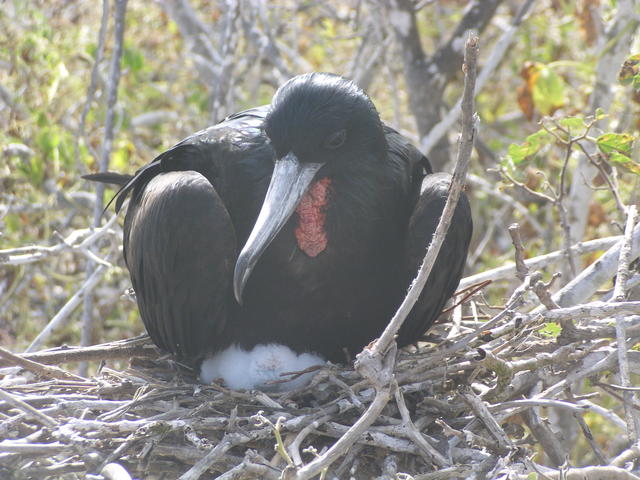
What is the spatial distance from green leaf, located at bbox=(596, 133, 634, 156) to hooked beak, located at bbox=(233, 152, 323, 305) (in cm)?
89

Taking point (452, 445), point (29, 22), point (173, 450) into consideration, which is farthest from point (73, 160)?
point (452, 445)

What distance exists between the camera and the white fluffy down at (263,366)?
330cm

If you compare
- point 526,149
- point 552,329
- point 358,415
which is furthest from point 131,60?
point 552,329

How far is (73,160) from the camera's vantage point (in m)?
4.40

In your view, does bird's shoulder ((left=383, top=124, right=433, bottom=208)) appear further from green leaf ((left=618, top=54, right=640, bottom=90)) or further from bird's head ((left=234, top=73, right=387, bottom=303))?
green leaf ((left=618, top=54, right=640, bottom=90))

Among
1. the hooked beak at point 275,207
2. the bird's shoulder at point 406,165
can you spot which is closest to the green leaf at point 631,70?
the bird's shoulder at point 406,165

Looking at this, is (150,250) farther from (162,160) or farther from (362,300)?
(362,300)

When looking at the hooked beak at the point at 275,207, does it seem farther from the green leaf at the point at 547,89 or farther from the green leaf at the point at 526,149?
the green leaf at the point at 547,89

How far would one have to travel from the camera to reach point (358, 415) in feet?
9.77

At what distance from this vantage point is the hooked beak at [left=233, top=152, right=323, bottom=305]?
283 cm

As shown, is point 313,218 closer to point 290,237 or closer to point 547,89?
point 290,237

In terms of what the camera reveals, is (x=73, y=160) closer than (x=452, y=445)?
No

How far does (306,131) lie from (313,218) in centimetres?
29

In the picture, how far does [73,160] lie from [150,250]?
1.34m
